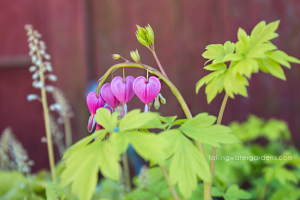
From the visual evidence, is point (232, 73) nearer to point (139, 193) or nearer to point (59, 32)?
point (139, 193)

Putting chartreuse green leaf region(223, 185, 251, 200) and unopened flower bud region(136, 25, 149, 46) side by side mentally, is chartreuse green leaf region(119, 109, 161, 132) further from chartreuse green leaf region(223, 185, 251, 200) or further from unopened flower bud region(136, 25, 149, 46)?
chartreuse green leaf region(223, 185, 251, 200)

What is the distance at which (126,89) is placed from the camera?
651 mm

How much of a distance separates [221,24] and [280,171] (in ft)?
4.55

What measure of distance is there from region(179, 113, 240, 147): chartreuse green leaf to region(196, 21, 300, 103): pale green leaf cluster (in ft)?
0.21

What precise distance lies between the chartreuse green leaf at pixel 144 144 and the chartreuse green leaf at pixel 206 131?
9 centimetres

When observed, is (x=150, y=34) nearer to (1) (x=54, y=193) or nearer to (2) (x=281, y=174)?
(1) (x=54, y=193)

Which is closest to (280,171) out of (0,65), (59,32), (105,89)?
(105,89)

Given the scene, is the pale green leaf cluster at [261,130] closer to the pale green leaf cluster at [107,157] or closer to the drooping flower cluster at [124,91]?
the drooping flower cluster at [124,91]

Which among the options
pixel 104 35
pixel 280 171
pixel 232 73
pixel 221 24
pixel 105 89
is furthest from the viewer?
pixel 104 35

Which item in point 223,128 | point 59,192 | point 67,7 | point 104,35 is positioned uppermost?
point 67,7

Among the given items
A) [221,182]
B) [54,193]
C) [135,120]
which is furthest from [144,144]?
[221,182]

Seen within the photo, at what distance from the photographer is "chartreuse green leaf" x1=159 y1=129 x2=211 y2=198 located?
0.50 metres

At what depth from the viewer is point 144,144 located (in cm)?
49

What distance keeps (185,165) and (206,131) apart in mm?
100
